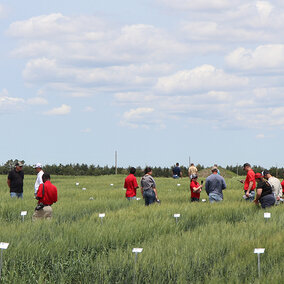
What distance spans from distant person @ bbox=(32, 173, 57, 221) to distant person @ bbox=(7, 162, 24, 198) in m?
6.13

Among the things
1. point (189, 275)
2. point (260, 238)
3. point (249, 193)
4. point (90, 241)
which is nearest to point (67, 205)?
point (249, 193)

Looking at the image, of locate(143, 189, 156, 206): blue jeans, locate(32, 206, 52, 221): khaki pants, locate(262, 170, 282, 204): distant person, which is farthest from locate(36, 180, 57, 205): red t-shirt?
locate(262, 170, 282, 204): distant person

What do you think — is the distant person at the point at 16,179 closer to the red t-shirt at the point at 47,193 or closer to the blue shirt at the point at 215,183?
the red t-shirt at the point at 47,193

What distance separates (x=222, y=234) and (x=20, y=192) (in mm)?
11194

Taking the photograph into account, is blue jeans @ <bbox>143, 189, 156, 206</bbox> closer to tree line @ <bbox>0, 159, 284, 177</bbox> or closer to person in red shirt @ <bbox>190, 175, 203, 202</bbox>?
person in red shirt @ <bbox>190, 175, 203, 202</bbox>

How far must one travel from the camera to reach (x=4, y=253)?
9.67 meters

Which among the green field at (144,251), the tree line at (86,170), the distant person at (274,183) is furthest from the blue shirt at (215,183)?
the tree line at (86,170)

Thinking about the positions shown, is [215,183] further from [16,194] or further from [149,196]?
[16,194]

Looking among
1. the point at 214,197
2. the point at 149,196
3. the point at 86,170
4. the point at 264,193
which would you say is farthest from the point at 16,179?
the point at 86,170

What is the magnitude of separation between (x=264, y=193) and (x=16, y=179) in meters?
9.41

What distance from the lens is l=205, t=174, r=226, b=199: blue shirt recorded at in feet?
57.9

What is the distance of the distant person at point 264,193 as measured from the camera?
51.5ft

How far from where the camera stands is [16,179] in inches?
794

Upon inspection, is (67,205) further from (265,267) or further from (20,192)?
(265,267)
